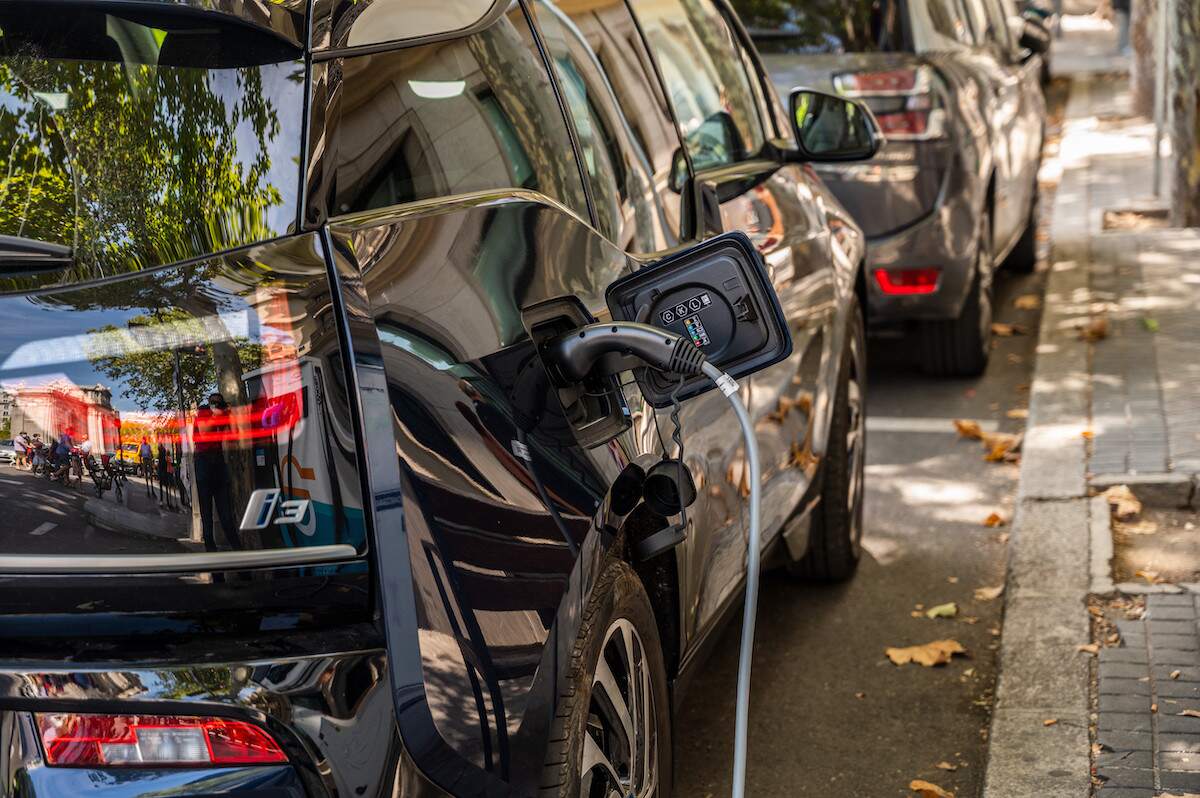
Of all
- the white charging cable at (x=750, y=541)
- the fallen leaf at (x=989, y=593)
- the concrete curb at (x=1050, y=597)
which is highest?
the white charging cable at (x=750, y=541)

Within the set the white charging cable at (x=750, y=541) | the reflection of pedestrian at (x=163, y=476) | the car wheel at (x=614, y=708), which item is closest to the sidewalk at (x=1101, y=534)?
the car wheel at (x=614, y=708)

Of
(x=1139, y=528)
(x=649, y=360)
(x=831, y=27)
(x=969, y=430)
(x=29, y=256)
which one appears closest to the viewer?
(x=29, y=256)

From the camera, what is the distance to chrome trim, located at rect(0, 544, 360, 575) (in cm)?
198

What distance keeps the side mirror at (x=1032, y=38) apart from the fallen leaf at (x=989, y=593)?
5717 mm

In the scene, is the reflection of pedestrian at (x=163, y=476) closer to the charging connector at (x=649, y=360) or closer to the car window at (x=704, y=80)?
the charging connector at (x=649, y=360)

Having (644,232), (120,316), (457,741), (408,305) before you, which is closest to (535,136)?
(644,232)

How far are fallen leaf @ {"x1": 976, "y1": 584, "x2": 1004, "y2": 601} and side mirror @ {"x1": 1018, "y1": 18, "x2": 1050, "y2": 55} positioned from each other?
572cm

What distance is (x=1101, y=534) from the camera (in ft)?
17.1

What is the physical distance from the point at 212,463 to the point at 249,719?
330mm

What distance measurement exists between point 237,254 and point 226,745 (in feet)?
2.16

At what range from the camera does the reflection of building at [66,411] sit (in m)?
1.97

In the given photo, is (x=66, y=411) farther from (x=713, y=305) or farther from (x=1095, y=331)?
(x=1095, y=331)

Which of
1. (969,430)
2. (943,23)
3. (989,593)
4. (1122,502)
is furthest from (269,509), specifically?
(943,23)

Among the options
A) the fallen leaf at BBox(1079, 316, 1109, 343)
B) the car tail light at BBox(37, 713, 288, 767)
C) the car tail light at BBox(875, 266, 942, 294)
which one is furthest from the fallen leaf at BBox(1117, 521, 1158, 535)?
the car tail light at BBox(37, 713, 288, 767)
